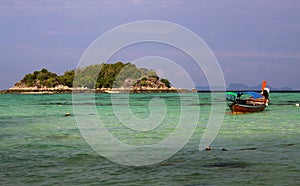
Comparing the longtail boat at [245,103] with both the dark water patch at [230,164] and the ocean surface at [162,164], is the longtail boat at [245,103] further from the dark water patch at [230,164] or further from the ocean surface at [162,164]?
the dark water patch at [230,164]

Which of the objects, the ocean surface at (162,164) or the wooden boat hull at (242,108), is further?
the wooden boat hull at (242,108)

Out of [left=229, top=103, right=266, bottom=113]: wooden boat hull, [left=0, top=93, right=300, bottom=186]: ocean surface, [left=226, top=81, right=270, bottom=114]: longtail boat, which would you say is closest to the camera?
[left=0, top=93, right=300, bottom=186]: ocean surface

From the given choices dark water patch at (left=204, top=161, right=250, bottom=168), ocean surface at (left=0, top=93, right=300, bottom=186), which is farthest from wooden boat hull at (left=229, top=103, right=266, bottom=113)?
dark water patch at (left=204, top=161, right=250, bottom=168)

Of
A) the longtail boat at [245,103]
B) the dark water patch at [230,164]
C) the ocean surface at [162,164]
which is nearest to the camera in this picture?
the ocean surface at [162,164]

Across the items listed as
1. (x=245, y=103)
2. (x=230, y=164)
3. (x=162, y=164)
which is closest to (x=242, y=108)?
(x=245, y=103)

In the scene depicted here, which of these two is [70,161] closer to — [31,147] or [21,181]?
[21,181]

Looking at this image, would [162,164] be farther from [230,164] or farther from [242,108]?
[242,108]

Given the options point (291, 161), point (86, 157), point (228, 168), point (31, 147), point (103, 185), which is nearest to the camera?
point (103, 185)

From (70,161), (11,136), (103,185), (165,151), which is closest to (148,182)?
(103,185)

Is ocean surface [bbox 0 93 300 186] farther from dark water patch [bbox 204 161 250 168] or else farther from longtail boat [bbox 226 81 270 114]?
longtail boat [bbox 226 81 270 114]

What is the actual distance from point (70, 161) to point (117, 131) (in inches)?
481

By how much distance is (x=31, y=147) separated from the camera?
2052 centimetres

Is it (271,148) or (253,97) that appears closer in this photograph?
(271,148)

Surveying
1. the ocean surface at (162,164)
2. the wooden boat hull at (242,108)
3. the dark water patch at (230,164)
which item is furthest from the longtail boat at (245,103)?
the dark water patch at (230,164)
